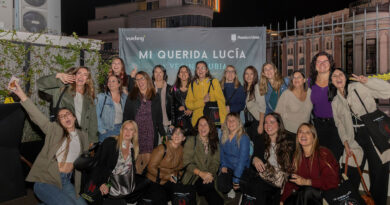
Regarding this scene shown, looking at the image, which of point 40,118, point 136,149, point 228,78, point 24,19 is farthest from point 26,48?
point 24,19

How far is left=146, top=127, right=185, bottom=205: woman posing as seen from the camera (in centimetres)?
483

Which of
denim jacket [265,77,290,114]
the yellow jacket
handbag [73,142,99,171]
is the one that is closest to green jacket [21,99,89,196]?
handbag [73,142,99,171]

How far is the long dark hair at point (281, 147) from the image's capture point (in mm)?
4602

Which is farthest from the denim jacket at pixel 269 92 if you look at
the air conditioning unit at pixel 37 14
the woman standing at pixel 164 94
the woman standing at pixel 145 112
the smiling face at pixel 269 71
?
the air conditioning unit at pixel 37 14

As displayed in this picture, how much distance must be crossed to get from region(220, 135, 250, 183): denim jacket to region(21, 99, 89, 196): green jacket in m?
2.09

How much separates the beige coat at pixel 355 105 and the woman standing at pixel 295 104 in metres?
0.47

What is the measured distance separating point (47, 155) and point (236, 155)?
2.55 m

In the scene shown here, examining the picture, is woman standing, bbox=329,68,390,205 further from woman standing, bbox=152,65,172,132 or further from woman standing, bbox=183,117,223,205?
woman standing, bbox=152,65,172,132

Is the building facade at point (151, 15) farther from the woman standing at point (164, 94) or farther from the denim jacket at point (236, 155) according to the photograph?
the denim jacket at point (236, 155)

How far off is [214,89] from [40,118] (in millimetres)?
2772

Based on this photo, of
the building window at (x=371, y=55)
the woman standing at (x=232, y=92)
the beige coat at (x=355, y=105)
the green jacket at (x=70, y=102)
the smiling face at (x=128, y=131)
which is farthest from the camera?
the building window at (x=371, y=55)

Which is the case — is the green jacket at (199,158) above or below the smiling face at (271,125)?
below

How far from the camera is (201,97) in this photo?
588 cm

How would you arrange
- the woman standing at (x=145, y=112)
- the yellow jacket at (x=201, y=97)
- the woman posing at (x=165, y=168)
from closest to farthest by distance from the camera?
1. the woman posing at (x=165, y=168)
2. the woman standing at (x=145, y=112)
3. the yellow jacket at (x=201, y=97)
